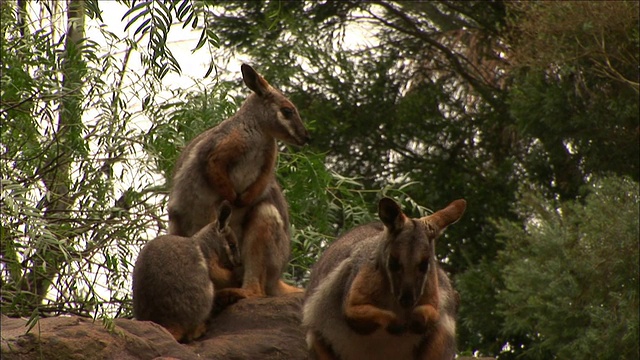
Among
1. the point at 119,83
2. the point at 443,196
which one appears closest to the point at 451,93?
the point at 443,196

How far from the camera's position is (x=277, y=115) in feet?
28.2

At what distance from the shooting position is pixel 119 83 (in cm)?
936

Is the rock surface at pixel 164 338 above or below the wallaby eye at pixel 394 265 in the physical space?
below

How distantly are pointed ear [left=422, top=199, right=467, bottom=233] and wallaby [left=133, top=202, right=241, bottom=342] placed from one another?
1.71 metres

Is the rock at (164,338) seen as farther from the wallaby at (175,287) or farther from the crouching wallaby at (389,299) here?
the crouching wallaby at (389,299)

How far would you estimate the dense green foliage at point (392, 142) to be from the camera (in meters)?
8.61

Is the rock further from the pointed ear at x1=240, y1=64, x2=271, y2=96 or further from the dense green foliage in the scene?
the pointed ear at x1=240, y1=64, x2=271, y2=96

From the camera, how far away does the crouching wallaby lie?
6.01 m

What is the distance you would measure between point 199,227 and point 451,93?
42.8ft

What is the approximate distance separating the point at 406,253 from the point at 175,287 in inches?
70.0

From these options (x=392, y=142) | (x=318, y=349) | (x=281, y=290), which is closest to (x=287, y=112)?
(x=281, y=290)

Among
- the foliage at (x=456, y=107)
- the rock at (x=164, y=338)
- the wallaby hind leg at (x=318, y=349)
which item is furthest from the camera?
the foliage at (x=456, y=107)

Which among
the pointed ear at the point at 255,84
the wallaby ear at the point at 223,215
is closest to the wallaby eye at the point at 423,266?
the wallaby ear at the point at 223,215

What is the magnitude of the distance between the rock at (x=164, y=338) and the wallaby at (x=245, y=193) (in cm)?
34
